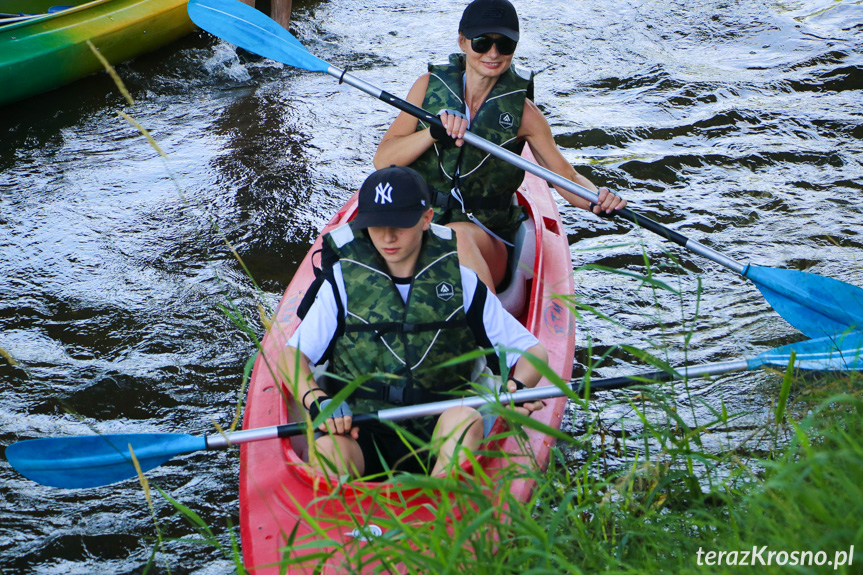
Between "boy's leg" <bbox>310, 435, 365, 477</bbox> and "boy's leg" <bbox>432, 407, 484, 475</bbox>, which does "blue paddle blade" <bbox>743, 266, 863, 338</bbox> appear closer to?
"boy's leg" <bbox>432, 407, 484, 475</bbox>

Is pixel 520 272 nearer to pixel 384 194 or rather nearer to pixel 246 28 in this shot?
pixel 384 194

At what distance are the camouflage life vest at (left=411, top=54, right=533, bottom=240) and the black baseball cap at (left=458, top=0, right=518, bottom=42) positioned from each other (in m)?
0.30

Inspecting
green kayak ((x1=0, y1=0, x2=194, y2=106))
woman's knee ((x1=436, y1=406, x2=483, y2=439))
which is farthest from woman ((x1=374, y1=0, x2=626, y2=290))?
green kayak ((x1=0, y1=0, x2=194, y2=106))

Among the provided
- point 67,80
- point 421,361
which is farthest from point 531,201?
point 67,80

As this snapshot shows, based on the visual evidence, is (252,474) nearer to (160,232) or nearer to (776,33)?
(160,232)

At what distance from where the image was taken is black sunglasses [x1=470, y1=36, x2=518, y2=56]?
9.63 ft

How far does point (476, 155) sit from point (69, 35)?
3.94 meters

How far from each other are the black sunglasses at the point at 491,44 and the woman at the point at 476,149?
0.07m

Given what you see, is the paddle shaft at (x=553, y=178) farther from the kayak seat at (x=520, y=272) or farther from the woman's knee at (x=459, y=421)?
the woman's knee at (x=459, y=421)

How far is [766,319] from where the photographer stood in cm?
365

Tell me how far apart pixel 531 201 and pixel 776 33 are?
480cm

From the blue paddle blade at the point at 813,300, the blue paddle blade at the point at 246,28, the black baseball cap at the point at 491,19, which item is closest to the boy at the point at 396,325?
the black baseball cap at the point at 491,19

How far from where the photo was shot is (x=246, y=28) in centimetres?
372

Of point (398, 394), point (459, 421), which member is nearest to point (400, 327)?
point (398, 394)
